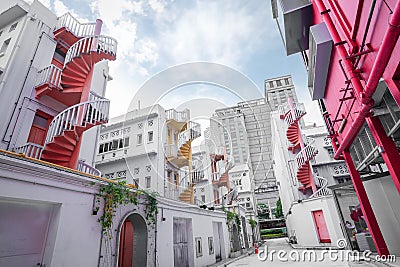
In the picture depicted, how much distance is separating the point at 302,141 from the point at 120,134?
532 inches

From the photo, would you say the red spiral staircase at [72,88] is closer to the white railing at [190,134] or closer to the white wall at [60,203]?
the white wall at [60,203]

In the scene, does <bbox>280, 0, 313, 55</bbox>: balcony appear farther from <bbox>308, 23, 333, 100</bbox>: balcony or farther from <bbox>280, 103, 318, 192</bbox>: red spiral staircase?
<bbox>280, 103, 318, 192</bbox>: red spiral staircase

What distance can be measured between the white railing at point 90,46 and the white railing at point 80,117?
→ 1.83m

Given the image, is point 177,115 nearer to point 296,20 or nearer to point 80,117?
point 80,117

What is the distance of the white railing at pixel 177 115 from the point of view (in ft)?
47.3

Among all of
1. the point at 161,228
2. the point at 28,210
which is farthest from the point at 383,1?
the point at 161,228

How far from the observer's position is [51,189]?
3.66m

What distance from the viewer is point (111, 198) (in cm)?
475

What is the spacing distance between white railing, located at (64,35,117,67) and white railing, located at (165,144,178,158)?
712 cm

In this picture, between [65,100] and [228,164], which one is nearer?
[65,100]

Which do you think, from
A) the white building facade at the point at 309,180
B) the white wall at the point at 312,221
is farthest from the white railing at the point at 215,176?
the white wall at the point at 312,221

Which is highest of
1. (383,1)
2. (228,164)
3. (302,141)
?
(302,141)

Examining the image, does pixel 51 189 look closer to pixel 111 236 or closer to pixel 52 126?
pixel 111 236

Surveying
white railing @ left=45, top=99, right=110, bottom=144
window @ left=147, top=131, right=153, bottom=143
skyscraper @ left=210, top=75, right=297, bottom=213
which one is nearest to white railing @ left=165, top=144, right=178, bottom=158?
window @ left=147, top=131, right=153, bottom=143
